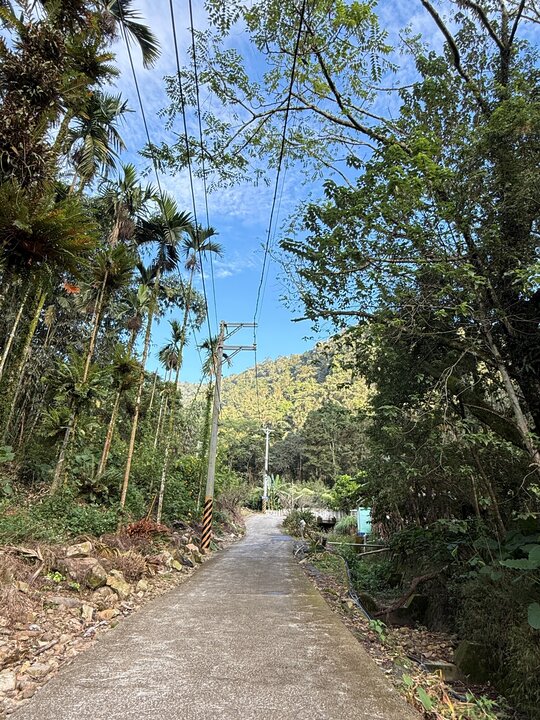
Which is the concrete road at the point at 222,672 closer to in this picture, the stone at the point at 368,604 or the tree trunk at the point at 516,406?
the stone at the point at 368,604

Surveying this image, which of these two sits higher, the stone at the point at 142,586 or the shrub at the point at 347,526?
the shrub at the point at 347,526

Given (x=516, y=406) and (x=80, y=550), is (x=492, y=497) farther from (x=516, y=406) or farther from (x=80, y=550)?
(x=80, y=550)

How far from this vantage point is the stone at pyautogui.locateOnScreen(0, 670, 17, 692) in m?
2.79

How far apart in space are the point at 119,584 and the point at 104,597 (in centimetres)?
34

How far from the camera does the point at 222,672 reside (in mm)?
3330

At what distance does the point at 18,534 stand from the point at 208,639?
121 inches

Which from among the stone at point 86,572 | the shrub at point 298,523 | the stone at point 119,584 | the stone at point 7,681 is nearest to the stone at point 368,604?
the stone at point 119,584

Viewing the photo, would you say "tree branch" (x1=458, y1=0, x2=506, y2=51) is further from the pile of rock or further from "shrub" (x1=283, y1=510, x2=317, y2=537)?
"shrub" (x1=283, y1=510, x2=317, y2=537)

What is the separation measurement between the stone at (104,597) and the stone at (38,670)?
5.68ft

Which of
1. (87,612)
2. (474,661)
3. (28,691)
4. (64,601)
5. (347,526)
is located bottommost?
(474,661)

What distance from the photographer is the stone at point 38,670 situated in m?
3.05

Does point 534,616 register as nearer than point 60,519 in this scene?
Yes

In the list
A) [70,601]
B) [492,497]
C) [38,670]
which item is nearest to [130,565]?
[70,601]

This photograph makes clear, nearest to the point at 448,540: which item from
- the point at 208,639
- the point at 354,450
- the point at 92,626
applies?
the point at 208,639
